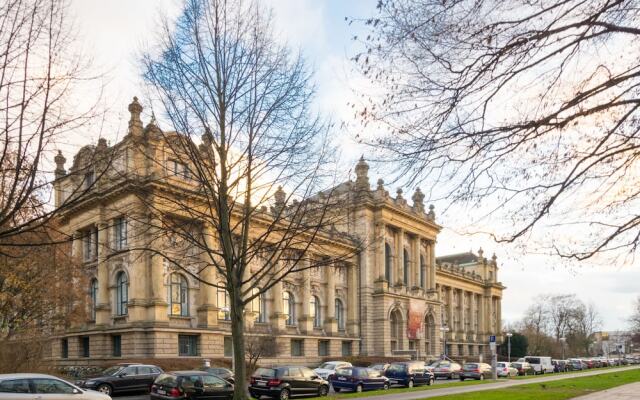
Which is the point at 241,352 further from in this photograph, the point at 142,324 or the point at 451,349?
the point at 451,349

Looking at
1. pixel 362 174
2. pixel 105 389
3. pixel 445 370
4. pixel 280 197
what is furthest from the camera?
pixel 445 370

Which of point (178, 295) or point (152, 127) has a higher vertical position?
point (152, 127)

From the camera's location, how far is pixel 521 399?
76.0 feet

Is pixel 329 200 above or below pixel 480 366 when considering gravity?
above

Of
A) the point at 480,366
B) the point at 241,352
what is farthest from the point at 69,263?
the point at 480,366

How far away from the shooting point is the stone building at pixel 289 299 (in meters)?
45.4

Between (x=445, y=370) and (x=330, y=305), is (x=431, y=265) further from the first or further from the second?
(x=445, y=370)

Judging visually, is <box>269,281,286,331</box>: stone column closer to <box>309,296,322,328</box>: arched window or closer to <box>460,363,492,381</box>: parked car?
<box>309,296,322,328</box>: arched window

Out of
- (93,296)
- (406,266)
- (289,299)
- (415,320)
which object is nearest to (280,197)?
(93,296)

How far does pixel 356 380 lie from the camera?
3522cm

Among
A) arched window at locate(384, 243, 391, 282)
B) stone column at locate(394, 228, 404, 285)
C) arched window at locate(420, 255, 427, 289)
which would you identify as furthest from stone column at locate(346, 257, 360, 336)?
arched window at locate(420, 255, 427, 289)

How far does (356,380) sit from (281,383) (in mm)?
7433

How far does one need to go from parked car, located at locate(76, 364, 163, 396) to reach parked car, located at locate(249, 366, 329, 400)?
230 inches

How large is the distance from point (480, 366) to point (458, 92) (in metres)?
44.1
